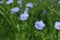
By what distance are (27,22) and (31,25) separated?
38 mm

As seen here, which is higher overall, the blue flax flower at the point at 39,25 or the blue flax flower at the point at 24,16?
the blue flax flower at the point at 24,16

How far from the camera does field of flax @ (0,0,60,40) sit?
144 cm

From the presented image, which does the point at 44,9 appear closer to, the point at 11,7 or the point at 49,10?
the point at 49,10

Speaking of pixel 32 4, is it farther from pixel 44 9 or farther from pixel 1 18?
pixel 1 18

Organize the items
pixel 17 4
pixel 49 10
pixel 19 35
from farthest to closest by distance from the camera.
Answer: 1. pixel 17 4
2. pixel 49 10
3. pixel 19 35

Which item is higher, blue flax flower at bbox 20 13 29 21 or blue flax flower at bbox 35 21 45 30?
blue flax flower at bbox 20 13 29 21

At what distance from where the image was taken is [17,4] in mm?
1688

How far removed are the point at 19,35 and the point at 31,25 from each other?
4.1 inches

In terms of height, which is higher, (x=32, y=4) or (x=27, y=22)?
(x=32, y=4)

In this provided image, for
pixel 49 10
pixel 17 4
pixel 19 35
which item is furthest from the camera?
pixel 17 4

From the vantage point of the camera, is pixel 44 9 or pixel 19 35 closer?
pixel 19 35

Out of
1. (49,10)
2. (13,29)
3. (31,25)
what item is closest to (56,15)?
(49,10)

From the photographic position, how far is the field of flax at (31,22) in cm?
144

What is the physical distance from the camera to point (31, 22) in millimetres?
1496
